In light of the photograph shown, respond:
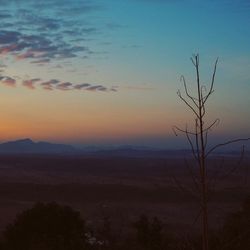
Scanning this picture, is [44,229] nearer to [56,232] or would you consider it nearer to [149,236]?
[56,232]

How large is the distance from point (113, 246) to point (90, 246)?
182cm

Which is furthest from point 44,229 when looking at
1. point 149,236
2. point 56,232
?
point 149,236

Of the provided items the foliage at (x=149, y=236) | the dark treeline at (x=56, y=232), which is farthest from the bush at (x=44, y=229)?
the foliage at (x=149, y=236)

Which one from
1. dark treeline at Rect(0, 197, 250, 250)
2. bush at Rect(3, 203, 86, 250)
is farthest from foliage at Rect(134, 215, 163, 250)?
bush at Rect(3, 203, 86, 250)

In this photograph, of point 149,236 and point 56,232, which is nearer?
point 56,232

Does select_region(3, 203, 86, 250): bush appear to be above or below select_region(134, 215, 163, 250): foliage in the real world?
above

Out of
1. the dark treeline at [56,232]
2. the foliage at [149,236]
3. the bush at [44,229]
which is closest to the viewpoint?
the dark treeline at [56,232]

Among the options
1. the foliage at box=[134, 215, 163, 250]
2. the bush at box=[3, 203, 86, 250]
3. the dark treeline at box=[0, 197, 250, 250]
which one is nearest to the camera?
the dark treeline at box=[0, 197, 250, 250]

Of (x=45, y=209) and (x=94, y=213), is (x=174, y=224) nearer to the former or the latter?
(x=94, y=213)

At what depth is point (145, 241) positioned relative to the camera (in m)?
20.2

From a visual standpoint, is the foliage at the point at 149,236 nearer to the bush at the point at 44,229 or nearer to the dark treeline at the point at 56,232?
the dark treeline at the point at 56,232

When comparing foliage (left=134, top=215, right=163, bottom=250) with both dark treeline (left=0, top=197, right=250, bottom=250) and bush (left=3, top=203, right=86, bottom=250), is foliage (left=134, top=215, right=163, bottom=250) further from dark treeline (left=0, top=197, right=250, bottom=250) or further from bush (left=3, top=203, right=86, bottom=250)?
bush (left=3, top=203, right=86, bottom=250)

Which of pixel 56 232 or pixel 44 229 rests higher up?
pixel 44 229

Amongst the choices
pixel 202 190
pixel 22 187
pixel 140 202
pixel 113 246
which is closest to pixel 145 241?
pixel 113 246
